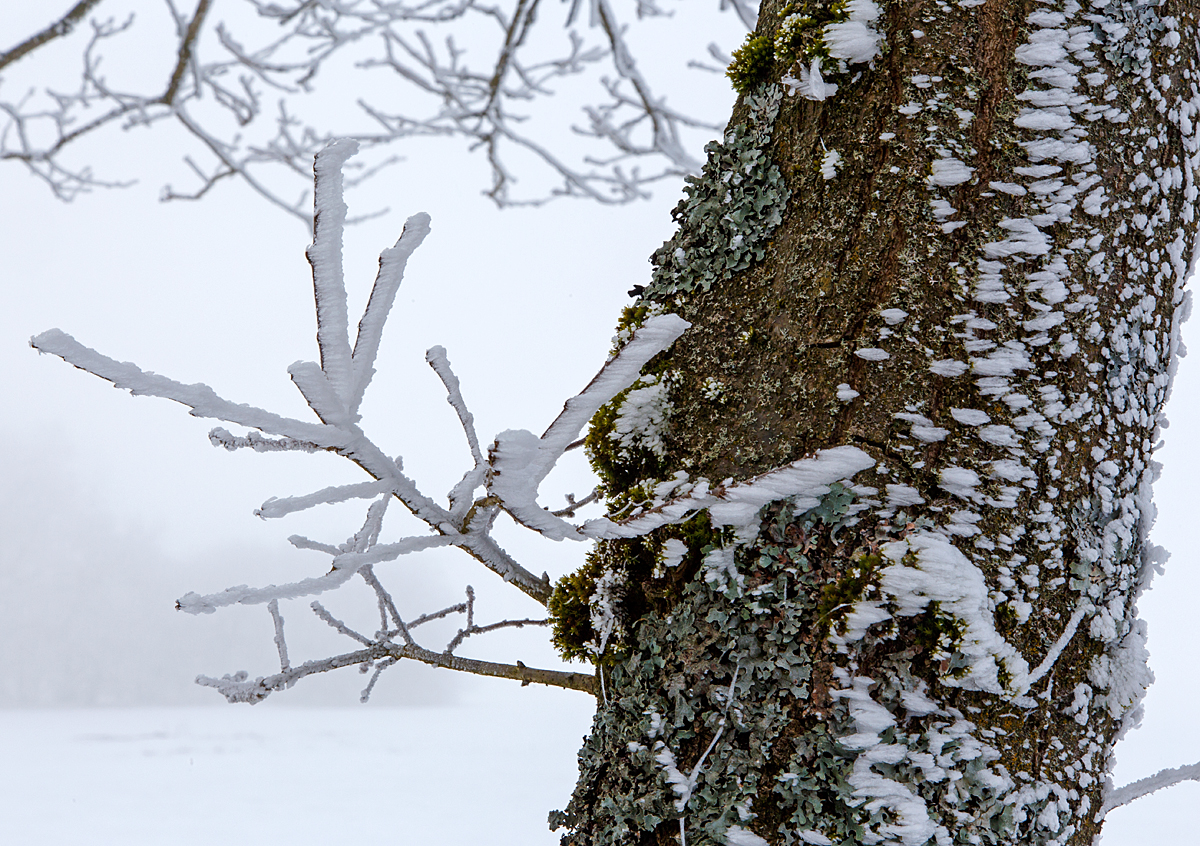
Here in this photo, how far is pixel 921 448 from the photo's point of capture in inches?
20.2

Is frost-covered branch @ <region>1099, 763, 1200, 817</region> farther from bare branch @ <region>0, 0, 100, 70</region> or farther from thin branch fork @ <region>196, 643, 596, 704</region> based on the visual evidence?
bare branch @ <region>0, 0, 100, 70</region>

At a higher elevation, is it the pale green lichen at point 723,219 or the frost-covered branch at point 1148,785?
the pale green lichen at point 723,219

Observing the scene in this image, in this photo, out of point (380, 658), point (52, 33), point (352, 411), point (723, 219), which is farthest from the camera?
point (52, 33)

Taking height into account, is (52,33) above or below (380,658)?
above

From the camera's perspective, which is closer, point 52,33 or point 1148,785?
point 1148,785

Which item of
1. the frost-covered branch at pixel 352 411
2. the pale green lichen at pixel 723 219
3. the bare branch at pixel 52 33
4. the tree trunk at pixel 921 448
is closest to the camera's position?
the frost-covered branch at pixel 352 411

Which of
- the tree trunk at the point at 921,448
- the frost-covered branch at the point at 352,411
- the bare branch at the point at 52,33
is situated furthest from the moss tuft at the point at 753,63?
the bare branch at the point at 52,33

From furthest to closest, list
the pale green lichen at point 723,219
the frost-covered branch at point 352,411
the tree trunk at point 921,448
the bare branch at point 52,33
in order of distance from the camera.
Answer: the bare branch at point 52,33
the pale green lichen at point 723,219
the tree trunk at point 921,448
the frost-covered branch at point 352,411

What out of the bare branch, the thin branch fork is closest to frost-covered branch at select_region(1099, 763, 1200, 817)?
the thin branch fork

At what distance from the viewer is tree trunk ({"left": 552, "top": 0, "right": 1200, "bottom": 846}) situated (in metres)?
0.49

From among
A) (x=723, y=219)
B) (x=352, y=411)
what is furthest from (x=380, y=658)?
(x=723, y=219)

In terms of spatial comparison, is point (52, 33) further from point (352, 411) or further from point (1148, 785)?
point (1148, 785)

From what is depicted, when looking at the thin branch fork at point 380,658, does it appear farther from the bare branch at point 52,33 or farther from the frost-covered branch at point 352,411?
the bare branch at point 52,33

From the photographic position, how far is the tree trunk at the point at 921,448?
490 mm
